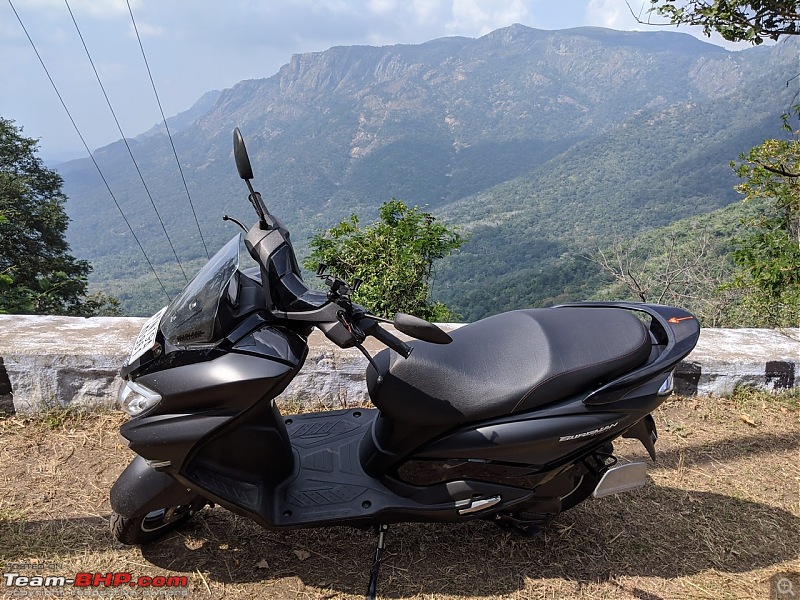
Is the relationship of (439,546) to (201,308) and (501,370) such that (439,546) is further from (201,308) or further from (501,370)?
(201,308)

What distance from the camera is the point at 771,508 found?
2.73m

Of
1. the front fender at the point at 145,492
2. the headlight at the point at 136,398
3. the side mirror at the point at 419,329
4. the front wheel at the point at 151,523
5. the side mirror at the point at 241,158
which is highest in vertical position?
the side mirror at the point at 241,158

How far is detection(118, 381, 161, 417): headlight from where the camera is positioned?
6.01 ft

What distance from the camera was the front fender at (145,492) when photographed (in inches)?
80.6

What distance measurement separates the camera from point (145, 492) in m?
2.04

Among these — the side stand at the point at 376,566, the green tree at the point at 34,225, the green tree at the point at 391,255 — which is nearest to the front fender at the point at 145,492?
the side stand at the point at 376,566

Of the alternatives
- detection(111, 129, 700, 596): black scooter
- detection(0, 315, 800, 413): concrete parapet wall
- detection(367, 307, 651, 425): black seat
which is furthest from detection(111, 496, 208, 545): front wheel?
detection(0, 315, 800, 413): concrete parapet wall

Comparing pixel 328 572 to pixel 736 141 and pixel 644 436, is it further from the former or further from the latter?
pixel 736 141

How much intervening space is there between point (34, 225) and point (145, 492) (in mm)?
17606

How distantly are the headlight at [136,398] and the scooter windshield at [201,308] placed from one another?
0.17 metres

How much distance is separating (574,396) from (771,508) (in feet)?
5.00

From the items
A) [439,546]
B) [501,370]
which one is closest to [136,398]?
[501,370]

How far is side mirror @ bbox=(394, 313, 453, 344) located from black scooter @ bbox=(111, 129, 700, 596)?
12 mm

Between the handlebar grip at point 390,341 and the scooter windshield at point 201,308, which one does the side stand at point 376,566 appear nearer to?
the handlebar grip at point 390,341
